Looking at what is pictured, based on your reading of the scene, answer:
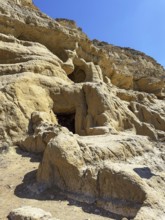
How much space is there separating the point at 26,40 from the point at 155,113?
9.65 m

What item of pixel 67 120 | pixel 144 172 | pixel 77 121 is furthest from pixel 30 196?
pixel 67 120

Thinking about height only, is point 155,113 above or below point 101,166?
above

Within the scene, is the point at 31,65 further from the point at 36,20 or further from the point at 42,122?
the point at 36,20

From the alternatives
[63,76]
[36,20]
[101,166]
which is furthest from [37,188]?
[36,20]

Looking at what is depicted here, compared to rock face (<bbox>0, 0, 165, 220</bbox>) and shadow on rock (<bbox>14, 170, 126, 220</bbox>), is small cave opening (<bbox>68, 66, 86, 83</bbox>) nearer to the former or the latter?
rock face (<bbox>0, 0, 165, 220</bbox>)

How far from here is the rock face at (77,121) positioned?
7.04m

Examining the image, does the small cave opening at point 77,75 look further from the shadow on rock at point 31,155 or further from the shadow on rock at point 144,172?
the shadow on rock at point 144,172

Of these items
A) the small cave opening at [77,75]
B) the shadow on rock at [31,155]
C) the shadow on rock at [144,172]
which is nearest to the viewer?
the shadow on rock at [144,172]

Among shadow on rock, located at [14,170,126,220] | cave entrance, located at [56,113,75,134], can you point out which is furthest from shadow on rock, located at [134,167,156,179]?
cave entrance, located at [56,113,75,134]

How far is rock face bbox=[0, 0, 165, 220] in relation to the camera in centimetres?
704

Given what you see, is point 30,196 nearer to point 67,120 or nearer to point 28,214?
point 28,214

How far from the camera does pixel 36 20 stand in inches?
750

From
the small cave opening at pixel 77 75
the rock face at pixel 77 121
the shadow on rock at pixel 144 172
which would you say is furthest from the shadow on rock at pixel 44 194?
the small cave opening at pixel 77 75

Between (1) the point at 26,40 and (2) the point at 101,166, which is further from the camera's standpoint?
(1) the point at 26,40
